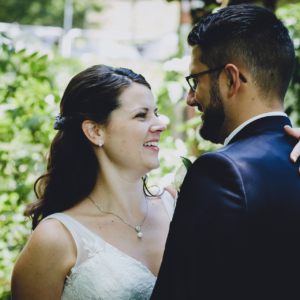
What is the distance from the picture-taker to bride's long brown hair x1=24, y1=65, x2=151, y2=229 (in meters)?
2.29

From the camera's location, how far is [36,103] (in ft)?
10.3

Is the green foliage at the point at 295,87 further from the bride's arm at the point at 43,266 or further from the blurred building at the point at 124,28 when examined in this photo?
the blurred building at the point at 124,28

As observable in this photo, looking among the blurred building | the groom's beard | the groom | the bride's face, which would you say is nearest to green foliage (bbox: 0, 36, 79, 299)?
the bride's face

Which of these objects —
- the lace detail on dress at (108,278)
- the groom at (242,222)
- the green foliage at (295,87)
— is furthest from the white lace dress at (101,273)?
the green foliage at (295,87)

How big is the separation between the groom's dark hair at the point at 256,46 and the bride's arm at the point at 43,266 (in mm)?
1343

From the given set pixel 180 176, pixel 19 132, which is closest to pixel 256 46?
pixel 180 176

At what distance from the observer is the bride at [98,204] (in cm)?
195

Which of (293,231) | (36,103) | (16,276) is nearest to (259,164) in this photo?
(293,231)

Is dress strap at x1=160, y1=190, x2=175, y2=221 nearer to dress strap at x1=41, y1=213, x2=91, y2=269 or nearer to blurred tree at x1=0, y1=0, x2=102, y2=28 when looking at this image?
dress strap at x1=41, y1=213, x2=91, y2=269

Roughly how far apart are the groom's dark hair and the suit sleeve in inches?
19.3

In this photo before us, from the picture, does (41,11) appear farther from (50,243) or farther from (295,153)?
(295,153)

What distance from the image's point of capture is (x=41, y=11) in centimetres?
2617

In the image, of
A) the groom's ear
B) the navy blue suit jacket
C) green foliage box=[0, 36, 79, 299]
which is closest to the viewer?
the navy blue suit jacket

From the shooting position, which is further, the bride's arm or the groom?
the bride's arm
